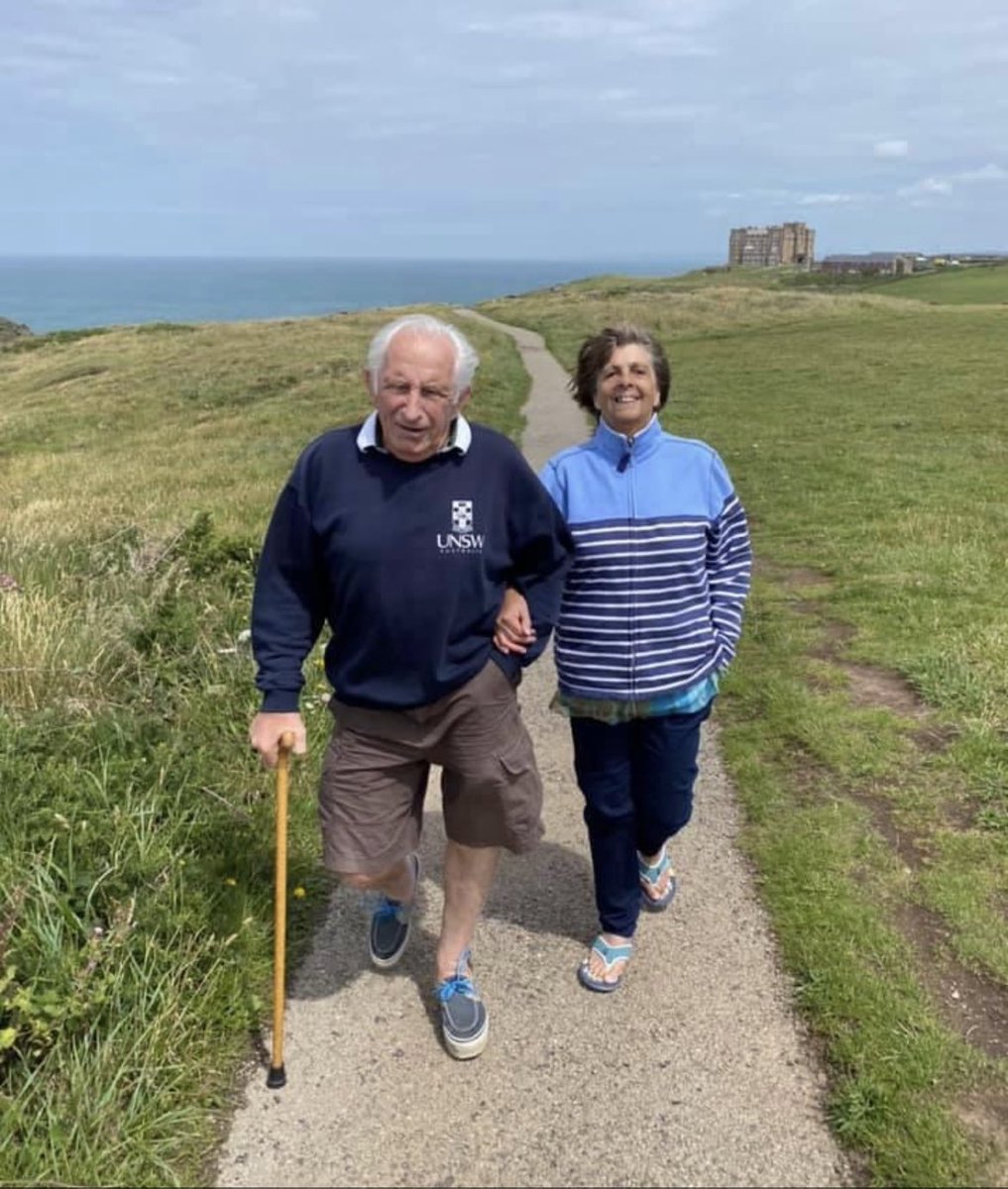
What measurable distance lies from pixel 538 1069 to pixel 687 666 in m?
1.27

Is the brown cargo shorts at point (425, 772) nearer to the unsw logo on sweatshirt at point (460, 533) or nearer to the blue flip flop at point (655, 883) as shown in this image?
the unsw logo on sweatshirt at point (460, 533)

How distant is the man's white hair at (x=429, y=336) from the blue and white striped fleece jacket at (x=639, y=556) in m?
0.51

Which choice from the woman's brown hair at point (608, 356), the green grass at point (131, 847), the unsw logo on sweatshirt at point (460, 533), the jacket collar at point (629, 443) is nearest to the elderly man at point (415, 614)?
the unsw logo on sweatshirt at point (460, 533)

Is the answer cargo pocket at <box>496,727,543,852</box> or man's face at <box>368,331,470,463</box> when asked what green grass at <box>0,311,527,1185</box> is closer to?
cargo pocket at <box>496,727,543,852</box>

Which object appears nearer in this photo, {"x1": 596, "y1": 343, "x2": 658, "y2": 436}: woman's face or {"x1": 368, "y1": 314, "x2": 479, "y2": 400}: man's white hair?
{"x1": 368, "y1": 314, "x2": 479, "y2": 400}: man's white hair

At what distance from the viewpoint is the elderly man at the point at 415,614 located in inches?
111

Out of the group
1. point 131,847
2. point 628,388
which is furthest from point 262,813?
point 628,388

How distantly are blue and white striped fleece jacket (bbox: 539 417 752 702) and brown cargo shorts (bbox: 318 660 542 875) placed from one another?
0.32 metres

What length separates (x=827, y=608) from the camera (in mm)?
7480

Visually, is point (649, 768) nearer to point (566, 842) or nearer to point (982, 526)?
point (566, 842)

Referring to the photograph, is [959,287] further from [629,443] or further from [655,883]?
[629,443]

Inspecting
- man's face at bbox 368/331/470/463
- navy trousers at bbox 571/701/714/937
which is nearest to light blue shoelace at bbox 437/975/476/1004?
navy trousers at bbox 571/701/714/937

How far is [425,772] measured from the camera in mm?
3256

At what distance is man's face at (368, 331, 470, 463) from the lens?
275cm
